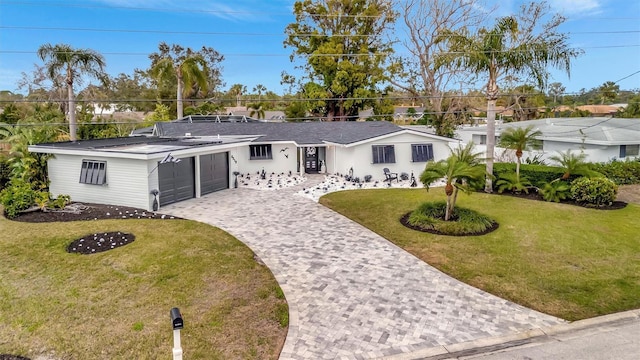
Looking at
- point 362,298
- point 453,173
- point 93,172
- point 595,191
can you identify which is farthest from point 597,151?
point 93,172

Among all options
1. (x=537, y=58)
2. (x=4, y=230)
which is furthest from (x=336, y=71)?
(x=4, y=230)

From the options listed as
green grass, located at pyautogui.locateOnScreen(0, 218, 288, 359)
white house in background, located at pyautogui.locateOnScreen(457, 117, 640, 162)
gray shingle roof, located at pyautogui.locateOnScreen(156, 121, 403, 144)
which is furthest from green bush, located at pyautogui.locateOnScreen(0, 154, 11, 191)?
white house in background, located at pyautogui.locateOnScreen(457, 117, 640, 162)

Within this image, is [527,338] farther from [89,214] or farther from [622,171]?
[622,171]

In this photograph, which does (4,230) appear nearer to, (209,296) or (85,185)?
(85,185)

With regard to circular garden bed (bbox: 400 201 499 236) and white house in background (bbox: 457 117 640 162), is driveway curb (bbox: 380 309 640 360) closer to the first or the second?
circular garden bed (bbox: 400 201 499 236)

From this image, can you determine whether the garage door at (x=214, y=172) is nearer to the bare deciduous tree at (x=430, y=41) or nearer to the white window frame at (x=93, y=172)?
the white window frame at (x=93, y=172)

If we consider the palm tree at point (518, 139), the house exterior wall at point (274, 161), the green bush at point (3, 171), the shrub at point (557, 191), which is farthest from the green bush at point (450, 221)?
the green bush at point (3, 171)

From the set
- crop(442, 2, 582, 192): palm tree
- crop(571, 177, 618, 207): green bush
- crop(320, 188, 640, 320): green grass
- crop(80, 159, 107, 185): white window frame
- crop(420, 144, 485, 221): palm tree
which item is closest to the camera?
crop(320, 188, 640, 320): green grass
